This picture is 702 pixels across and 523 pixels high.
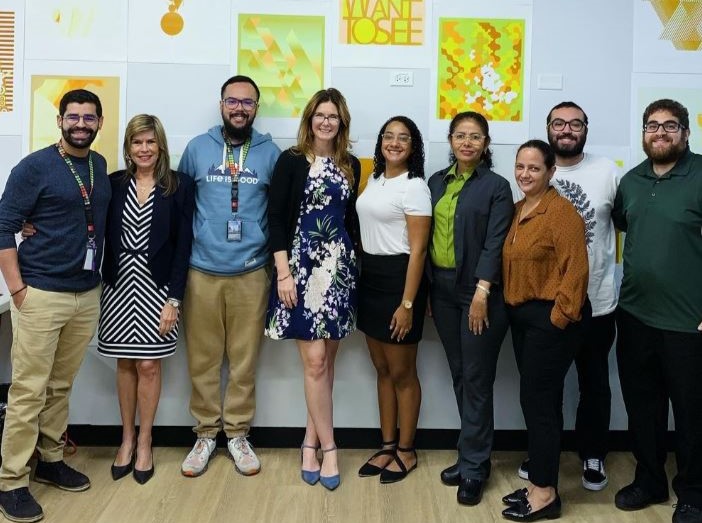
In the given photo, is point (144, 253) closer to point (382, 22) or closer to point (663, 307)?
point (382, 22)

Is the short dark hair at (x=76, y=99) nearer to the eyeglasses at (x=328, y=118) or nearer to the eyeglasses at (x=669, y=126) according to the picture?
the eyeglasses at (x=328, y=118)

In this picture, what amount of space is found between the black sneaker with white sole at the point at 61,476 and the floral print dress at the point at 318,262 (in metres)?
1.10

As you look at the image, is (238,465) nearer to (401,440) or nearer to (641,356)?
(401,440)

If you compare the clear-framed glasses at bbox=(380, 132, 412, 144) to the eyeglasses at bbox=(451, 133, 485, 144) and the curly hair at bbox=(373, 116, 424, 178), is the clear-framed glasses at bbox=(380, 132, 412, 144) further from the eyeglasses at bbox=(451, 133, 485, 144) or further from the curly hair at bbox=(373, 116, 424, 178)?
the eyeglasses at bbox=(451, 133, 485, 144)

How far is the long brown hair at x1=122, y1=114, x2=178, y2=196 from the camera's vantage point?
113 inches

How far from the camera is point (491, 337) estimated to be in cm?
276

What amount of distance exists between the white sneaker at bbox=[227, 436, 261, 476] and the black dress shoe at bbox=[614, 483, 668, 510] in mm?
1686

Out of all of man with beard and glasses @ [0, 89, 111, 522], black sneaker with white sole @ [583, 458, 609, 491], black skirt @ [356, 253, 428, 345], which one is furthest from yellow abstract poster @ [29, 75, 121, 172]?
black sneaker with white sole @ [583, 458, 609, 491]

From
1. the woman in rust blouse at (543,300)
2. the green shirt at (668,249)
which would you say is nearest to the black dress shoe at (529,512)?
the woman in rust blouse at (543,300)

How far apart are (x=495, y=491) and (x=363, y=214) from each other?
1.44m

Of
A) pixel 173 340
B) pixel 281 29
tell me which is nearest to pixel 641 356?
pixel 173 340

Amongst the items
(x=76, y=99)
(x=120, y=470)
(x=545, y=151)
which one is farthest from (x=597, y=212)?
(x=120, y=470)

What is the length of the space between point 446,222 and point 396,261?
288 mm

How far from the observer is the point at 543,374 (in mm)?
2590
